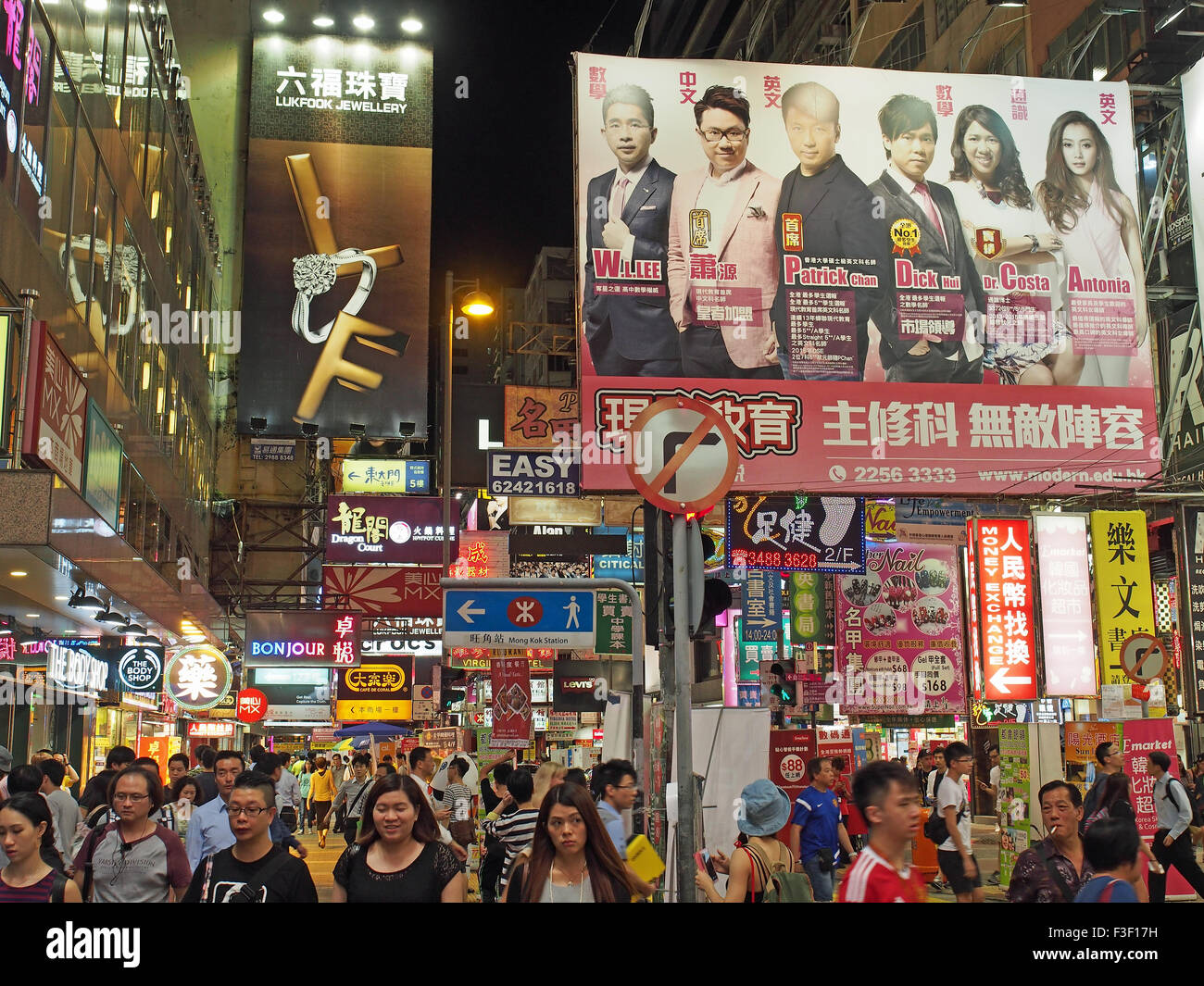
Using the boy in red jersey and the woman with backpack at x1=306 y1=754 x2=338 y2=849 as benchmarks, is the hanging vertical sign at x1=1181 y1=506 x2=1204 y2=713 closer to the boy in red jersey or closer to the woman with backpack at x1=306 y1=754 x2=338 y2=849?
the boy in red jersey

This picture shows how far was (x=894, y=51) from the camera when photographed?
103ft

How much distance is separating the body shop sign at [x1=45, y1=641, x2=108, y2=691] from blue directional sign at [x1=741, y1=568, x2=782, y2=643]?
37.1 ft

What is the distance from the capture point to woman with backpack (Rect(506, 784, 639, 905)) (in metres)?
4.74

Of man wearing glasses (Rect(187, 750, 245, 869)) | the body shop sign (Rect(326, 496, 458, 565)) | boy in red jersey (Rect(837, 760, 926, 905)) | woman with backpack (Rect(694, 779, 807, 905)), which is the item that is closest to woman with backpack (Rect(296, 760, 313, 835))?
the body shop sign (Rect(326, 496, 458, 565))

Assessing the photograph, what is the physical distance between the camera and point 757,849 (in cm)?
610

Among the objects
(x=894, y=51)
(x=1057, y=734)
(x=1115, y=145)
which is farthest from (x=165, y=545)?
(x=894, y=51)

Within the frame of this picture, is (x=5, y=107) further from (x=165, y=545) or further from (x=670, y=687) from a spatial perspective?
(x=165, y=545)

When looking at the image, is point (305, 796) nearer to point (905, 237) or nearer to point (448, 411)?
point (448, 411)

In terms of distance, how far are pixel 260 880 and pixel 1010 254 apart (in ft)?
47.8

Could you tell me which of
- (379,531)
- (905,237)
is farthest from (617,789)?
(379,531)

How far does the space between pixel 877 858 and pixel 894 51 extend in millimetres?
30720

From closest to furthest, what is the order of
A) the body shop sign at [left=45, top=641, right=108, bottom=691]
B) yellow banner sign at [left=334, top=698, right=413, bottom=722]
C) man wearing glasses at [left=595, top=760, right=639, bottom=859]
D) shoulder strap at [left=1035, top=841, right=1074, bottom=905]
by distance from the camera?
shoulder strap at [left=1035, top=841, right=1074, bottom=905] → man wearing glasses at [left=595, top=760, right=639, bottom=859] → the body shop sign at [left=45, top=641, right=108, bottom=691] → yellow banner sign at [left=334, top=698, right=413, bottom=722]

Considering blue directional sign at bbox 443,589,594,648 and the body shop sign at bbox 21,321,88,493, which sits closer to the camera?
blue directional sign at bbox 443,589,594,648

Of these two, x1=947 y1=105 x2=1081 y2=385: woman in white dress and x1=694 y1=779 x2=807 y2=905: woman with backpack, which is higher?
x1=947 y1=105 x2=1081 y2=385: woman in white dress
